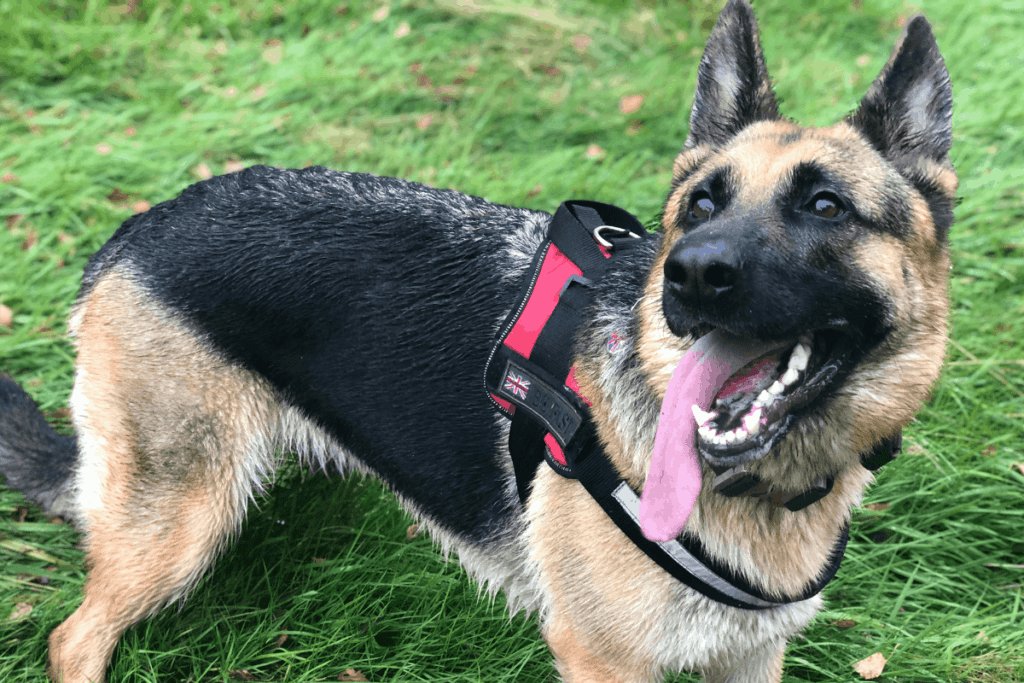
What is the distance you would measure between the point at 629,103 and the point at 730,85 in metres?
3.95

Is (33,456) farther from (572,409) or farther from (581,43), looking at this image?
(581,43)

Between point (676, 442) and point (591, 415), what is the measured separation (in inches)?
14.5

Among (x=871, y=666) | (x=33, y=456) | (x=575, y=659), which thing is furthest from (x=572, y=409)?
(x=33, y=456)

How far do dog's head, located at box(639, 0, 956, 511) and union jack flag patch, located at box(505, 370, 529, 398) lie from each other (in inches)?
14.9

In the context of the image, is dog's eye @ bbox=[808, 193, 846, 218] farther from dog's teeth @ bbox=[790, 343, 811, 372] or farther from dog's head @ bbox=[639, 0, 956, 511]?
dog's teeth @ bbox=[790, 343, 811, 372]

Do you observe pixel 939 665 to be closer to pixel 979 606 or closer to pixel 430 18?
pixel 979 606

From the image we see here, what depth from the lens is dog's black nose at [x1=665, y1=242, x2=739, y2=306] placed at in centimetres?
175

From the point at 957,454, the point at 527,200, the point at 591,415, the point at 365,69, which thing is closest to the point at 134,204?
the point at 365,69

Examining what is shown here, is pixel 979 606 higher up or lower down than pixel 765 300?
lower down

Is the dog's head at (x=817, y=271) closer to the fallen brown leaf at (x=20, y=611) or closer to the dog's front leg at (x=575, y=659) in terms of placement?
the dog's front leg at (x=575, y=659)

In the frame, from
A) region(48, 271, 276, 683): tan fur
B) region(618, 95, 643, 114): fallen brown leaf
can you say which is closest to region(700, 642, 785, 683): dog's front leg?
region(48, 271, 276, 683): tan fur

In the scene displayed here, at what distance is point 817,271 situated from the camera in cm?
187

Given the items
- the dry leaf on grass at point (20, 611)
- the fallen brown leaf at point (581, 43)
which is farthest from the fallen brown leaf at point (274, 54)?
the dry leaf on grass at point (20, 611)

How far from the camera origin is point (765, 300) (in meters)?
1.77
